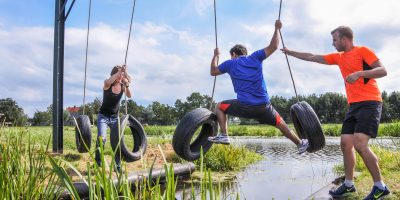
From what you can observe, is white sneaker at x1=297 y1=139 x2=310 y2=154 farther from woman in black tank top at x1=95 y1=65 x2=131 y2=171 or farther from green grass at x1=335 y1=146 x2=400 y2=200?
woman in black tank top at x1=95 y1=65 x2=131 y2=171

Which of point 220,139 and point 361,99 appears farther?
point 220,139

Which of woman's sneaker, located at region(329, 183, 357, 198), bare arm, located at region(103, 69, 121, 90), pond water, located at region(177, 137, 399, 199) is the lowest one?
pond water, located at region(177, 137, 399, 199)

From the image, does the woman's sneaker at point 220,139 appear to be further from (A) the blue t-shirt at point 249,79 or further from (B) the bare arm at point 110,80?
(B) the bare arm at point 110,80

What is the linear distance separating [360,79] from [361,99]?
0.80 ft

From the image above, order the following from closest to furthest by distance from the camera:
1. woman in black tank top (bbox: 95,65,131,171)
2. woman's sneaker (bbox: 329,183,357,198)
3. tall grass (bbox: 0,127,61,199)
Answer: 1. tall grass (bbox: 0,127,61,199)
2. woman's sneaker (bbox: 329,183,357,198)
3. woman in black tank top (bbox: 95,65,131,171)

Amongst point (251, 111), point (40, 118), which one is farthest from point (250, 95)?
point (40, 118)

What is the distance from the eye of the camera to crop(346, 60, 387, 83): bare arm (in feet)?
15.6

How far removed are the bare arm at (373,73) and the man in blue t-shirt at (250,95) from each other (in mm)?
1031

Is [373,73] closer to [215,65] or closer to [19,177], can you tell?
[215,65]

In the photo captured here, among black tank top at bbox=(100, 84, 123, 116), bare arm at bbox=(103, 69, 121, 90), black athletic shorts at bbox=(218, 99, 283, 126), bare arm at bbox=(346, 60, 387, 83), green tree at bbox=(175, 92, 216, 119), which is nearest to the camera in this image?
bare arm at bbox=(346, 60, 387, 83)

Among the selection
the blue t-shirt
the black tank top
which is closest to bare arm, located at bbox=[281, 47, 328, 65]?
the blue t-shirt

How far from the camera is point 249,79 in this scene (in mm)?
5285

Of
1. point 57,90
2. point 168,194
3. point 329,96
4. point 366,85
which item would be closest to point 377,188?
point 366,85

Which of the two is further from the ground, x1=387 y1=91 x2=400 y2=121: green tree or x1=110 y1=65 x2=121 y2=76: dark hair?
x1=387 y1=91 x2=400 y2=121: green tree
